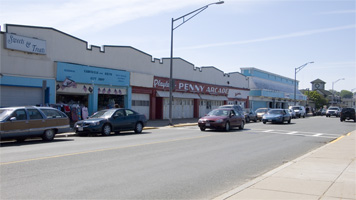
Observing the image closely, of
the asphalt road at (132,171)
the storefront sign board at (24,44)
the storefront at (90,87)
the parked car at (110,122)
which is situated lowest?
the asphalt road at (132,171)

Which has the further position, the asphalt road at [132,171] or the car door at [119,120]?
the car door at [119,120]

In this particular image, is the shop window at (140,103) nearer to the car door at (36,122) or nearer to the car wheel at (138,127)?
the car wheel at (138,127)

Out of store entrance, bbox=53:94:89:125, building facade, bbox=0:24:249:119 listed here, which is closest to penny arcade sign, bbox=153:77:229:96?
building facade, bbox=0:24:249:119

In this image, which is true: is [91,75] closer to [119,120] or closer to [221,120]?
[119,120]

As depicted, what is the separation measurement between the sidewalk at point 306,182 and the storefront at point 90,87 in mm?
17647

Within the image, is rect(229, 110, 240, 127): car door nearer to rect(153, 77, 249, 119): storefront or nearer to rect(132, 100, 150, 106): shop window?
rect(132, 100, 150, 106): shop window

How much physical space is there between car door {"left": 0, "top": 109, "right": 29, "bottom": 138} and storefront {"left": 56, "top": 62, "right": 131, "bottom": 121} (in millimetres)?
8683

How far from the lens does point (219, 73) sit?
46938mm

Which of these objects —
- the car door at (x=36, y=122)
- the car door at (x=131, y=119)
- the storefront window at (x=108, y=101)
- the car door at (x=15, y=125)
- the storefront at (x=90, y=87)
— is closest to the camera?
the car door at (x=15, y=125)

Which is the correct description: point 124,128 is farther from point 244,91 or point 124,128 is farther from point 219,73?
point 244,91

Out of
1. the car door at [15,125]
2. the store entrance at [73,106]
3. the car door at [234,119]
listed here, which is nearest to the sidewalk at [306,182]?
the car door at [15,125]

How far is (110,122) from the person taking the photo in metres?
19.2

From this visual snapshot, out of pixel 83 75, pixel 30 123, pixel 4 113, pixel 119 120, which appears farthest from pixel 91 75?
pixel 4 113

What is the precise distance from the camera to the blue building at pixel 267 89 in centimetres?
5881
